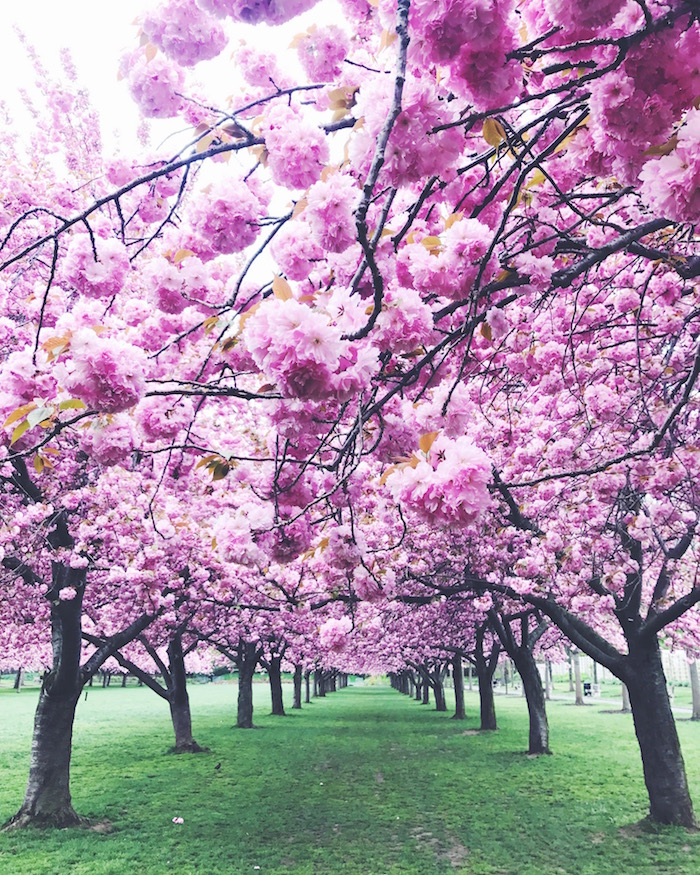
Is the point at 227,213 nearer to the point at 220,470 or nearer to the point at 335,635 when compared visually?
the point at 220,470

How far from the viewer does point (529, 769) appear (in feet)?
40.7

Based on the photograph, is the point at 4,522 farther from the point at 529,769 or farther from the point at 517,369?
the point at 529,769

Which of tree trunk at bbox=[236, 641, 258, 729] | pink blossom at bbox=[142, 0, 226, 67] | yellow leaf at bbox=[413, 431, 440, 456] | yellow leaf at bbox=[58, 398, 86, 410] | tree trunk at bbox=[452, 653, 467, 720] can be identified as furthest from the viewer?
tree trunk at bbox=[452, 653, 467, 720]

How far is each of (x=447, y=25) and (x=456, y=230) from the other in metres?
0.70

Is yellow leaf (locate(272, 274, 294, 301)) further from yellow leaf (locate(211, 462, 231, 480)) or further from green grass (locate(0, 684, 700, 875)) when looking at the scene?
green grass (locate(0, 684, 700, 875))

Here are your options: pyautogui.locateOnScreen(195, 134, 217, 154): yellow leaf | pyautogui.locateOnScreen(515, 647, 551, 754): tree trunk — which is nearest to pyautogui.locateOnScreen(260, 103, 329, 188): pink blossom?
pyautogui.locateOnScreen(195, 134, 217, 154): yellow leaf

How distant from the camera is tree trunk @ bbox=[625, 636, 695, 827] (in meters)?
7.59

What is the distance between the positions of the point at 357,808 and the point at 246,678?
12188mm

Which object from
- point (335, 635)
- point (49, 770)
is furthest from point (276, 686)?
point (335, 635)

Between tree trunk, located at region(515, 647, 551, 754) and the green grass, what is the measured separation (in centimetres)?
57

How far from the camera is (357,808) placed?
9258 millimetres

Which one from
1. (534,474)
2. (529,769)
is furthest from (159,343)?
(529,769)

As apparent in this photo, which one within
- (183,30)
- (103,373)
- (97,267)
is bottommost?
(103,373)

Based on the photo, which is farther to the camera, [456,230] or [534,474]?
[534,474]
